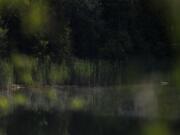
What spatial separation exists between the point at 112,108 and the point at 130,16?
1380cm

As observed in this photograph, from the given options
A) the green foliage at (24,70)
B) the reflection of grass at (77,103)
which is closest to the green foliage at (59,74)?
the green foliage at (24,70)

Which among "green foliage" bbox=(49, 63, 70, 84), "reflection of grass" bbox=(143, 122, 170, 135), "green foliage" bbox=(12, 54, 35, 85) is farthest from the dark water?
"green foliage" bbox=(12, 54, 35, 85)

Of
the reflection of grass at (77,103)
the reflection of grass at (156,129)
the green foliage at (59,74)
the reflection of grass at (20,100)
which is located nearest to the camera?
the reflection of grass at (156,129)

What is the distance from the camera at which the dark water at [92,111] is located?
920 cm

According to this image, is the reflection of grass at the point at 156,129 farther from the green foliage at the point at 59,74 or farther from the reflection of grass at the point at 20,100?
the green foliage at the point at 59,74

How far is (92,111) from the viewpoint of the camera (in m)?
10.8

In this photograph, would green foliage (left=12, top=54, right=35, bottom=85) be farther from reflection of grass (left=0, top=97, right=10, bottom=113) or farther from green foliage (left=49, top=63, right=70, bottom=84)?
reflection of grass (left=0, top=97, right=10, bottom=113)

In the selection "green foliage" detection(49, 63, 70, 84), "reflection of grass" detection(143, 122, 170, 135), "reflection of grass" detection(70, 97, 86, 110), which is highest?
"green foliage" detection(49, 63, 70, 84)

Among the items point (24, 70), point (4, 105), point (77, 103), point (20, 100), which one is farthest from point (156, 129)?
point (24, 70)

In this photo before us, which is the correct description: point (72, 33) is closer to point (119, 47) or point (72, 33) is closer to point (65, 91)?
point (119, 47)

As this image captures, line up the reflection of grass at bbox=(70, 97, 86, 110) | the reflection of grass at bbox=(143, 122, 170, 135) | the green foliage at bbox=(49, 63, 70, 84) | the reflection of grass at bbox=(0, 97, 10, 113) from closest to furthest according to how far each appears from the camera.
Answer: the reflection of grass at bbox=(143, 122, 170, 135) < the reflection of grass at bbox=(0, 97, 10, 113) < the reflection of grass at bbox=(70, 97, 86, 110) < the green foliage at bbox=(49, 63, 70, 84)

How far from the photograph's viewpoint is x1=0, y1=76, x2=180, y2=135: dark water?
9.20 m

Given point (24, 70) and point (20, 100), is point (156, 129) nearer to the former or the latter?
point (20, 100)

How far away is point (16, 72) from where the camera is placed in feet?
54.7
